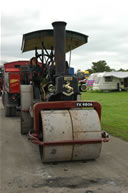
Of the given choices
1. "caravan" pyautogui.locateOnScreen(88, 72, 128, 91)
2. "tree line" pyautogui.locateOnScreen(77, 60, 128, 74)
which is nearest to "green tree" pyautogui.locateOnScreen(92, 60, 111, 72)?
"tree line" pyautogui.locateOnScreen(77, 60, 128, 74)

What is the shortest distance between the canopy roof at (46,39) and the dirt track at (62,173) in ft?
8.23

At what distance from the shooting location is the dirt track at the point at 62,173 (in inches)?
137

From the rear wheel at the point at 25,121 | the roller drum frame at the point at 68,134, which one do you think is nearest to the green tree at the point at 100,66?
the rear wheel at the point at 25,121

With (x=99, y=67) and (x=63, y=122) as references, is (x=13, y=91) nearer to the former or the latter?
(x=63, y=122)

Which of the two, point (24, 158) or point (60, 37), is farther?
point (60, 37)

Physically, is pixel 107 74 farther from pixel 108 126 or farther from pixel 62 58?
pixel 62 58

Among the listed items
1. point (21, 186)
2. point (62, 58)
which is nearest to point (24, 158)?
point (21, 186)

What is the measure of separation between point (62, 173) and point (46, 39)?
335 cm

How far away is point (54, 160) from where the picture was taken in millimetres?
4320

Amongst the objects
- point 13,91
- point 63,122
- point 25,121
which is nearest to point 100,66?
point 13,91

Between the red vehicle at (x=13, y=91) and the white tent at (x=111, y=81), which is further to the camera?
the white tent at (x=111, y=81)

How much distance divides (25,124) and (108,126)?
2805 millimetres

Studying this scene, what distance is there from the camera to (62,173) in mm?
4023

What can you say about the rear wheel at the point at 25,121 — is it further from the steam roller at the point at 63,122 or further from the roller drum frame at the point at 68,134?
the roller drum frame at the point at 68,134
